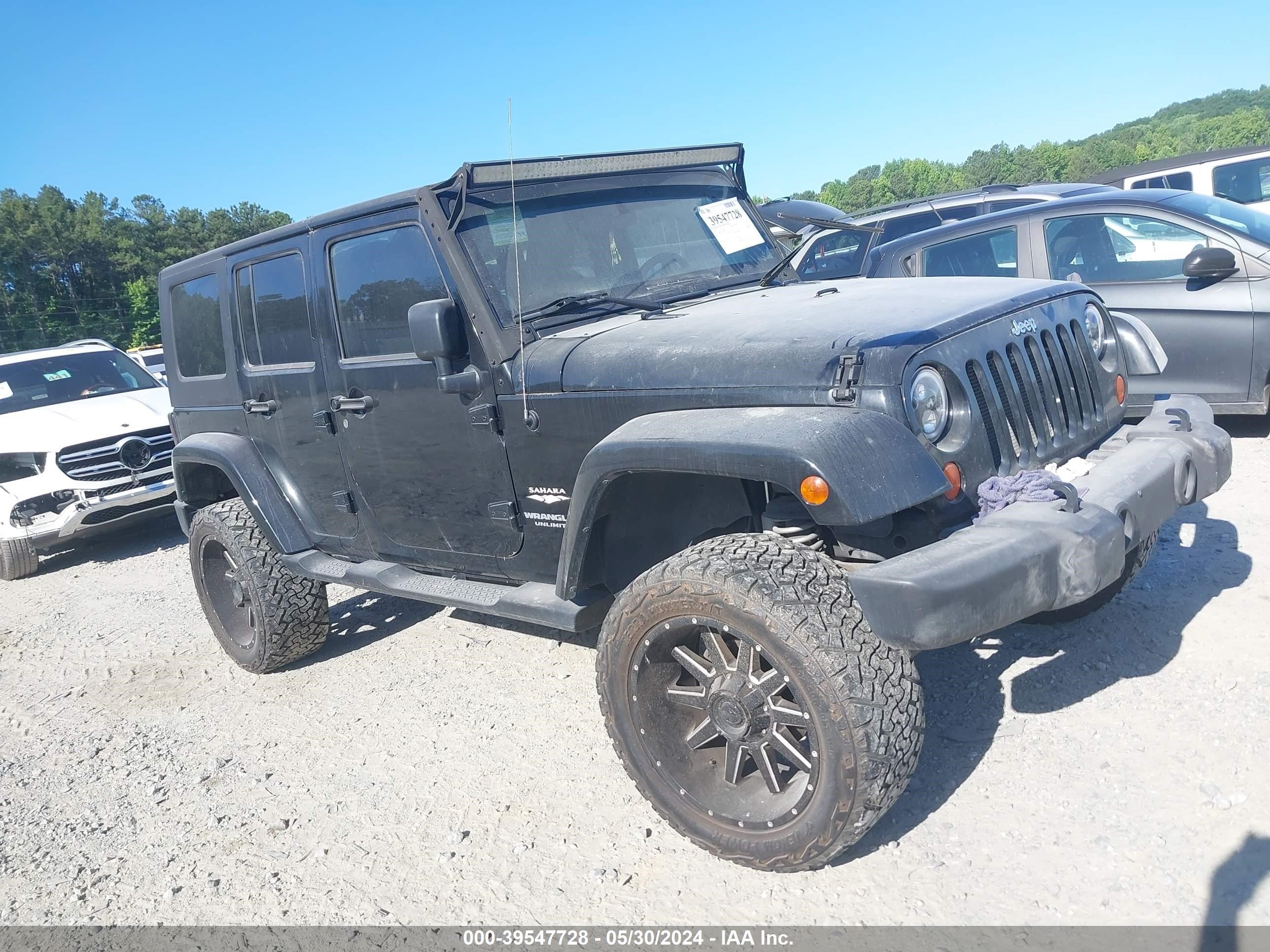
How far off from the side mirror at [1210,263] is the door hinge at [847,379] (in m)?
4.33

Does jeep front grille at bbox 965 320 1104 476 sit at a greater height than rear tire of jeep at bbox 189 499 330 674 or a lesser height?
greater

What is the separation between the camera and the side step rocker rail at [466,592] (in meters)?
3.21

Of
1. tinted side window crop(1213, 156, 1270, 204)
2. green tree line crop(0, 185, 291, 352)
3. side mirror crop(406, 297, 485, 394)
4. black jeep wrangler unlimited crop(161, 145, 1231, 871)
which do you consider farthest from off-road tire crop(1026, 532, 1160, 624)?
green tree line crop(0, 185, 291, 352)

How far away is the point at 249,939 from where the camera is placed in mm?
2766

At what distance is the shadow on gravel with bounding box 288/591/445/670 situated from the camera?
5023 millimetres

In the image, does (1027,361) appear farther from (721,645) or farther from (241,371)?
(241,371)

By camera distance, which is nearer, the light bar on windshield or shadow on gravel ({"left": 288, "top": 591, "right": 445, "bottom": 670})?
the light bar on windshield

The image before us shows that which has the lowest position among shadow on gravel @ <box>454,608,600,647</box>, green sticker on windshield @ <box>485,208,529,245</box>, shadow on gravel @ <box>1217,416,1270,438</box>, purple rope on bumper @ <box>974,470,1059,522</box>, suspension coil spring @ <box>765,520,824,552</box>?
shadow on gravel @ <box>454,608,600,647</box>

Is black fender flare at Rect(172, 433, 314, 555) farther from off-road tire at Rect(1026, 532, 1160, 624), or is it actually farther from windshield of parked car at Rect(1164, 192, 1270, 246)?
windshield of parked car at Rect(1164, 192, 1270, 246)

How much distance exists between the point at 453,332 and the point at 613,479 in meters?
0.87

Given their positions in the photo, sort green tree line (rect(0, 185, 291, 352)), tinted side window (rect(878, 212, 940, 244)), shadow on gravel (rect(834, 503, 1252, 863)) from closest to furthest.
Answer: shadow on gravel (rect(834, 503, 1252, 863)) → tinted side window (rect(878, 212, 940, 244)) → green tree line (rect(0, 185, 291, 352))

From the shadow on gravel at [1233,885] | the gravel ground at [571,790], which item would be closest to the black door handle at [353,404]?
the gravel ground at [571,790]

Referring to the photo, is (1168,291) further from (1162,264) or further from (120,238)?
(120,238)

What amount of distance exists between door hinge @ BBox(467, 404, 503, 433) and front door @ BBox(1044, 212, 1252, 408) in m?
3.98
